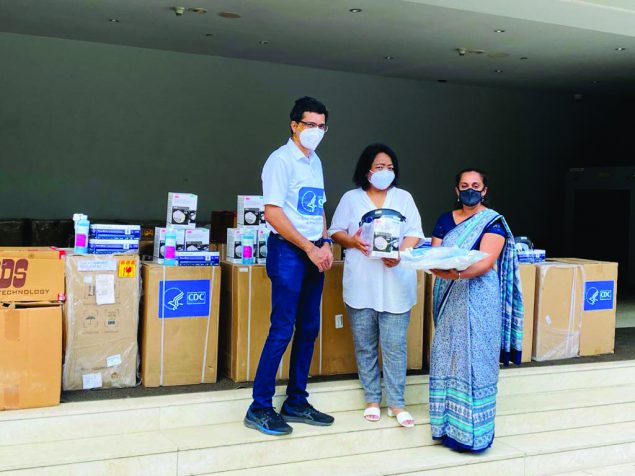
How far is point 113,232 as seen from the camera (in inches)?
150

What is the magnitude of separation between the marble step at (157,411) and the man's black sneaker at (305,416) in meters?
0.18

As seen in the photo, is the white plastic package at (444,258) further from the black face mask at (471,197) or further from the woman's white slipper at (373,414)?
the woman's white slipper at (373,414)

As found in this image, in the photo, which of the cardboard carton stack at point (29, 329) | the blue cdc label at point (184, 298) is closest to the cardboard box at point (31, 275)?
the cardboard carton stack at point (29, 329)

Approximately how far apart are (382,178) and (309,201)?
0.40 m

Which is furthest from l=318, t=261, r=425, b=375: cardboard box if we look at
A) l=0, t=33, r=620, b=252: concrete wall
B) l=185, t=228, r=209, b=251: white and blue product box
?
l=0, t=33, r=620, b=252: concrete wall

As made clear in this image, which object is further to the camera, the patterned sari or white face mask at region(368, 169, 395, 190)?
white face mask at region(368, 169, 395, 190)

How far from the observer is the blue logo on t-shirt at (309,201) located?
11.3ft

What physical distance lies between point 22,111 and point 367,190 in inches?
239

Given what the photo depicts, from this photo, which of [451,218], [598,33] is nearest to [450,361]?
[451,218]

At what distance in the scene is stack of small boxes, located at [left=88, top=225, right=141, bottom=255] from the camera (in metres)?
3.78

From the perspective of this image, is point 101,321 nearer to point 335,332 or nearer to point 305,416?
point 305,416

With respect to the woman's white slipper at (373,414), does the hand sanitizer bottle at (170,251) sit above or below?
above

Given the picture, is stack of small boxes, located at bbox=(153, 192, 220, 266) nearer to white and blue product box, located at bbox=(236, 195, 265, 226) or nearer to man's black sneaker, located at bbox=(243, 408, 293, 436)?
white and blue product box, located at bbox=(236, 195, 265, 226)

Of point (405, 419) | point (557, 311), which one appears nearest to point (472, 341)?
point (405, 419)
